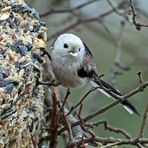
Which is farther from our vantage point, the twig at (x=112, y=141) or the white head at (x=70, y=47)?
the white head at (x=70, y=47)

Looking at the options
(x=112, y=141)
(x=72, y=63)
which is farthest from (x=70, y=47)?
(x=112, y=141)

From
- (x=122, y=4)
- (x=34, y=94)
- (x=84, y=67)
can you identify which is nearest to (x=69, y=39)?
(x=84, y=67)

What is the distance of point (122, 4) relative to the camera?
8.50 ft

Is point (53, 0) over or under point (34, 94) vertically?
over

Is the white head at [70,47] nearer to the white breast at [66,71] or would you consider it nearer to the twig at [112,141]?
the white breast at [66,71]

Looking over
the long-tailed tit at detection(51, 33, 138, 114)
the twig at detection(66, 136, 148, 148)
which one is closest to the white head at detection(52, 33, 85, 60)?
the long-tailed tit at detection(51, 33, 138, 114)

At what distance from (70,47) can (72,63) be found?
0.19ft

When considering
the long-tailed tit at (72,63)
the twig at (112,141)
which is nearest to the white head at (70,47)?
the long-tailed tit at (72,63)

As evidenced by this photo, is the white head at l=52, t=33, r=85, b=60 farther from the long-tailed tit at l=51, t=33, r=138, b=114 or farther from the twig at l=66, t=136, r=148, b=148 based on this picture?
the twig at l=66, t=136, r=148, b=148

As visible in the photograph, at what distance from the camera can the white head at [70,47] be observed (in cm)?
182

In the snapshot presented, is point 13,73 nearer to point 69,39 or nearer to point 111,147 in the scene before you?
point 69,39

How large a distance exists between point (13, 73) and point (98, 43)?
2.18 m

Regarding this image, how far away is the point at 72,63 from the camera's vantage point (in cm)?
185

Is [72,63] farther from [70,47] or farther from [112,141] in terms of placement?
[112,141]
